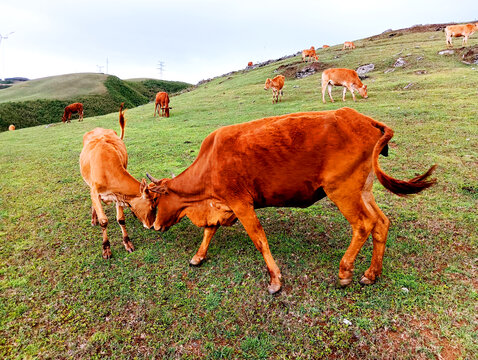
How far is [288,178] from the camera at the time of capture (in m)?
3.95

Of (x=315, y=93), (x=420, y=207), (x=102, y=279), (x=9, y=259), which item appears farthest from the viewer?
(x=315, y=93)

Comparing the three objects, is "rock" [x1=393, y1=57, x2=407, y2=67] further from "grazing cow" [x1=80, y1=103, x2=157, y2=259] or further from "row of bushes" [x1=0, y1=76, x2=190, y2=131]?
"row of bushes" [x1=0, y1=76, x2=190, y2=131]

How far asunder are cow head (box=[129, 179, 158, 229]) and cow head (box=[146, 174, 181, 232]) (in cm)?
15

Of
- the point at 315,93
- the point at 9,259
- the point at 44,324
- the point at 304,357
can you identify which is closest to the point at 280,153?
the point at 304,357

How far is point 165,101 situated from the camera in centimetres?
2156

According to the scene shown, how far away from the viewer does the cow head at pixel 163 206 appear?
4.95 m

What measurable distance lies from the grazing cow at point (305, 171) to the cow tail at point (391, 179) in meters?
0.01

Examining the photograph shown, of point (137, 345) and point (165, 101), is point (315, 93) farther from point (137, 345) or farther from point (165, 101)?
point (137, 345)

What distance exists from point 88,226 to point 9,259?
4.94ft

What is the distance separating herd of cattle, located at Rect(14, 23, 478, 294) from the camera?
146 inches

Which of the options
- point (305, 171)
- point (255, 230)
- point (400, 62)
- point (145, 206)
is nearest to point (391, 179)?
point (305, 171)

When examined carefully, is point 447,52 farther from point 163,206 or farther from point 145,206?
point 145,206

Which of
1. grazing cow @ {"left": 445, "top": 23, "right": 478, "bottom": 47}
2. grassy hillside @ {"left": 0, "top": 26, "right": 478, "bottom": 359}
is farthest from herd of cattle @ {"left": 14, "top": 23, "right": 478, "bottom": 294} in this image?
grazing cow @ {"left": 445, "top": 23, "right": 478, "bottom": 47}

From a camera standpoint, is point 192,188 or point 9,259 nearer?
point 192,188
